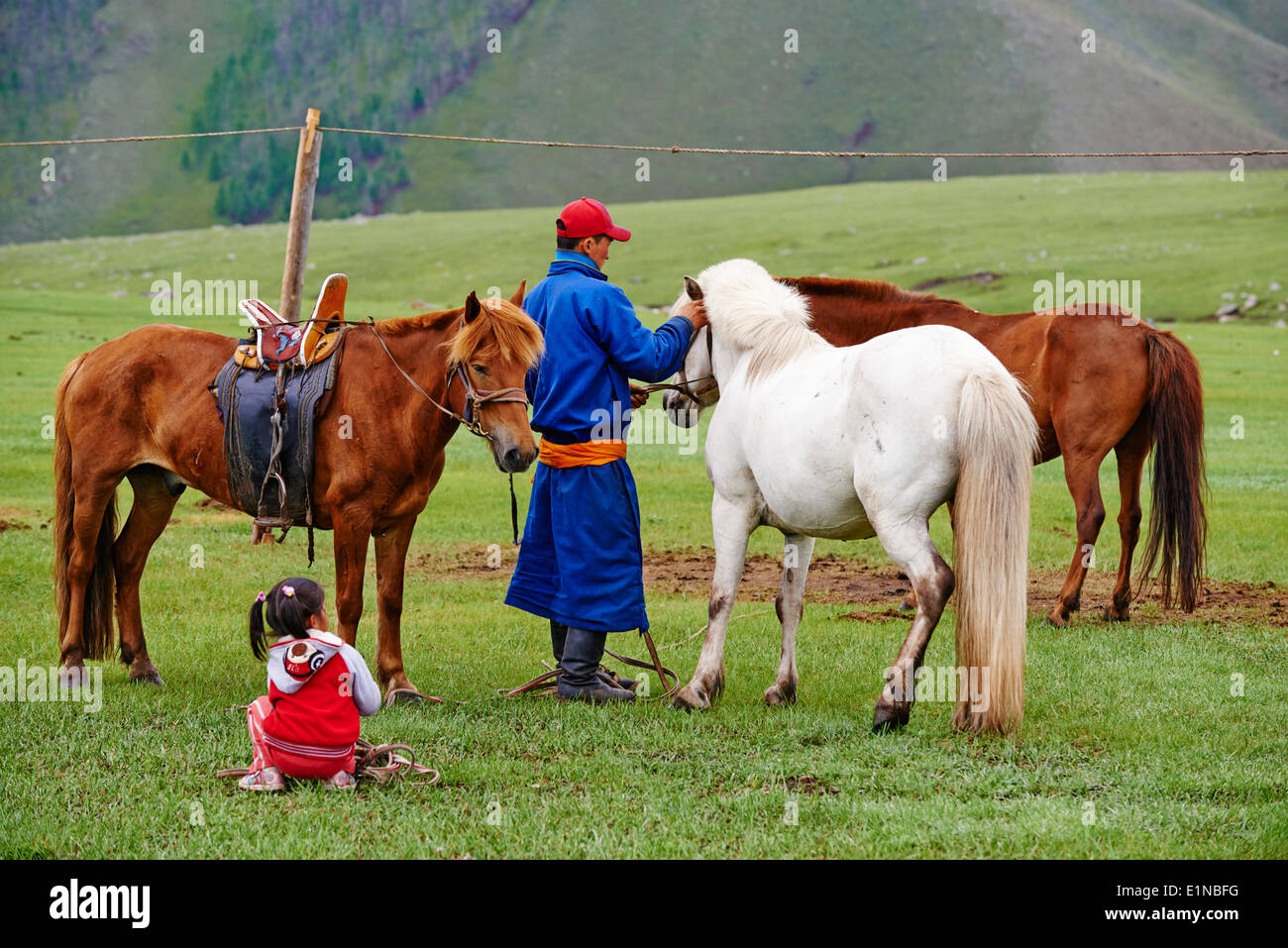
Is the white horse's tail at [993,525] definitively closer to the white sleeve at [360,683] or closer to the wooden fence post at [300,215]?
the white sleeve at [360,683]

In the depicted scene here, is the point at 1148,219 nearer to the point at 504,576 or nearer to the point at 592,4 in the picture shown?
the point at 504,576

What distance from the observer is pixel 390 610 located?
715cm

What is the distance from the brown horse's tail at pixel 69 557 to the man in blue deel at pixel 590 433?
9.55 ft

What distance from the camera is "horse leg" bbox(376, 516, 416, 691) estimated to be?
7.11 metres

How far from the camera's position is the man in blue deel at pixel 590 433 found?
6.82m

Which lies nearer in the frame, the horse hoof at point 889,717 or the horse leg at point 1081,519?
the horse hoof at point 889,717

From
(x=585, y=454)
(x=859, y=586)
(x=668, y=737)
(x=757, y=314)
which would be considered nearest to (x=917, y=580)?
(x=668, y=737)

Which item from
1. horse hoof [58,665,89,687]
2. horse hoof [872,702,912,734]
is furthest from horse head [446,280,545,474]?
horse hoof [58,665,89,687]

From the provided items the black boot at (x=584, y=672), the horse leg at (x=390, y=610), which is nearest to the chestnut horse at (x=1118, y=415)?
the black boot at (x=584, y=672)

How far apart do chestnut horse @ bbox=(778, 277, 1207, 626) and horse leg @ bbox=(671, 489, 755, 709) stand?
9.67 ft

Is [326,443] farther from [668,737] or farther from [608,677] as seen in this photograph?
[668,737]

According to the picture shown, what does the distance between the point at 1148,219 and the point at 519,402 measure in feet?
282

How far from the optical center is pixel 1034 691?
23.7 ft

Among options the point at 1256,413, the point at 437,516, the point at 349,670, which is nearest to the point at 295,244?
the point at 437,516
